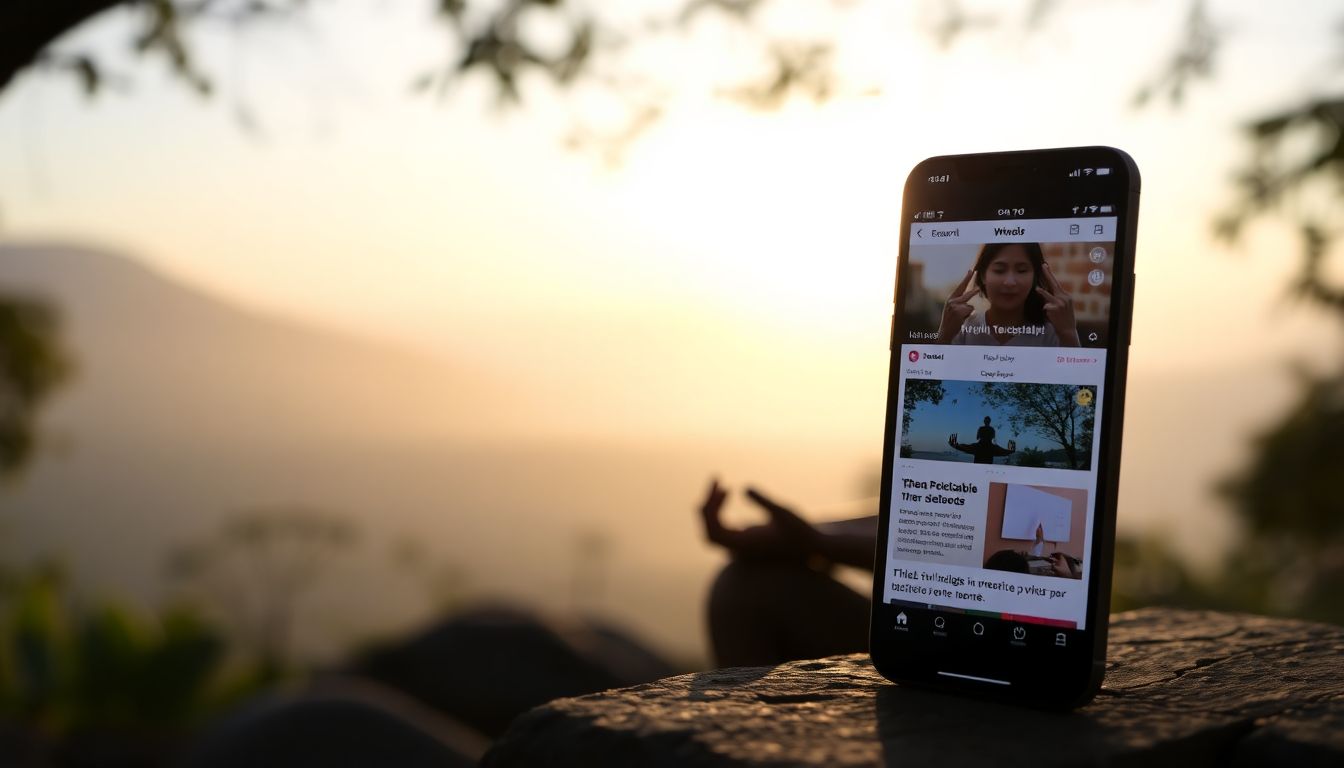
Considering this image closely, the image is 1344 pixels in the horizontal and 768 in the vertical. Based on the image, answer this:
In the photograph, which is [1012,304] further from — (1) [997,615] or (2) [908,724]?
(2) [908,724]

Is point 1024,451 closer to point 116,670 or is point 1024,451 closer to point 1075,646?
point 1075,646

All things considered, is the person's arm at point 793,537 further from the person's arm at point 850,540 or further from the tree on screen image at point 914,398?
the tree on screen image at point 914,398

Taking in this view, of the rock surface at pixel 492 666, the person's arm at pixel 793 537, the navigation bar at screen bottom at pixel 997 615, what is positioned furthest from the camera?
the rock surface at pixel 492 666

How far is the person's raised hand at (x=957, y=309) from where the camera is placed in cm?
183

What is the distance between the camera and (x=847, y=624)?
7.60ft

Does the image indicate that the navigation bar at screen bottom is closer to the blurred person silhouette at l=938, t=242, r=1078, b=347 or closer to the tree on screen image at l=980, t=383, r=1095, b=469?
the tree on screen image at l=980, t=383, r=1095, b=469

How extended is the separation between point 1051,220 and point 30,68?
312 centimetres

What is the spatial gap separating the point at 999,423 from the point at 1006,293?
0.68ft

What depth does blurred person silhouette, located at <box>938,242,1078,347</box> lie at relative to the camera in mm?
1743

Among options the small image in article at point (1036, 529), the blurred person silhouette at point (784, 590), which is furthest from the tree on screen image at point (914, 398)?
the blurred person silhouette at point (784, 590)

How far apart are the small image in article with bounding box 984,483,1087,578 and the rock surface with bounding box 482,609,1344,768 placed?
→ 212mm

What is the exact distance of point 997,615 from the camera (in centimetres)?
174

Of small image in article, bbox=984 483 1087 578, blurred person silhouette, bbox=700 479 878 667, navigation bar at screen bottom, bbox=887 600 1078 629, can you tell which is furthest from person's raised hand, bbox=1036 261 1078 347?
blurred person silhouette, bbox=700 479 878 667

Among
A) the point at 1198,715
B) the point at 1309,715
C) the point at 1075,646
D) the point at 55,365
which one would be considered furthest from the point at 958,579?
the point at 55,365
